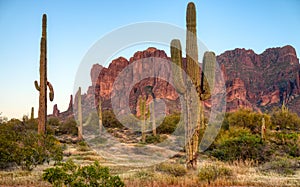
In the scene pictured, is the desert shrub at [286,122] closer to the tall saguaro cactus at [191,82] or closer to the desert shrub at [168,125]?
the desert shrub at [168,125]

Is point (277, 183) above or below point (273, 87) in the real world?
below

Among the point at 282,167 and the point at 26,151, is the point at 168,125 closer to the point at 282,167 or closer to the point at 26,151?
the point at 282,167

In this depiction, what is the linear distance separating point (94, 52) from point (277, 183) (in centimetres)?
1196

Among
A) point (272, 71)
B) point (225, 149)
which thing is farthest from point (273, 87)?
point (225, 149)

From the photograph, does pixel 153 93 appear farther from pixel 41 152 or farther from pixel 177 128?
pixel 41 152

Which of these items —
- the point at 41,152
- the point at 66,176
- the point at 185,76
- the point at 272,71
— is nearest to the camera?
the point at 66,176

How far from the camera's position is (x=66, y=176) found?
18.3 ft

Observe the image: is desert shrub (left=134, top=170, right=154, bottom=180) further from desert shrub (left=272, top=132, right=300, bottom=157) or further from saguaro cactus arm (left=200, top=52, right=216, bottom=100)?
desert shrub (left=272, top=132, right=300, bottom=157)

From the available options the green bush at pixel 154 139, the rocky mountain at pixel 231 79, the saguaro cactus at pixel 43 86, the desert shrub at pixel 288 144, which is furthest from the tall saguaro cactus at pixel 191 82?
the rocky mountain at pixel 231 79

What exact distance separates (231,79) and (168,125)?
5409 centimetres

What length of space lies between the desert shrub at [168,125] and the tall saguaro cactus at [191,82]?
1935cm

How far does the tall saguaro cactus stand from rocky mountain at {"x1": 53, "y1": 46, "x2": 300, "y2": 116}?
1413 inches

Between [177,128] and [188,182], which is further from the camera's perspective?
[177,128]

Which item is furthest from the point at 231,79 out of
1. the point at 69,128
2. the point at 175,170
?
the point at 175,170
